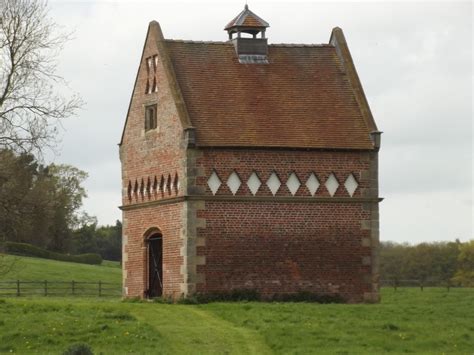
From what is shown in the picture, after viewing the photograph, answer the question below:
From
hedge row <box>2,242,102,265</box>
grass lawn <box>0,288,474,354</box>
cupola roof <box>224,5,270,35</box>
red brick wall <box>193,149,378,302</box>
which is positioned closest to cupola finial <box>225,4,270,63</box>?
cupola roof <box>224,5,270,35</box>

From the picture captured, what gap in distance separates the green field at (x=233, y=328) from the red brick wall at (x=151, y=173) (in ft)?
12.9

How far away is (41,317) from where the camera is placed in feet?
130

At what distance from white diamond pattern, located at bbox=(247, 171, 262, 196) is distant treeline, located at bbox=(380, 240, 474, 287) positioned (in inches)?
1226

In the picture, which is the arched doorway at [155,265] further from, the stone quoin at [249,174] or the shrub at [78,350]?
the shrub at [78,350]

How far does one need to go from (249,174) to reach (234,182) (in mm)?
596

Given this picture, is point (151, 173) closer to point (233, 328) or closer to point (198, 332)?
point (233, 328)

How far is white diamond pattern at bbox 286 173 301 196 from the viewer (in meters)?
47.6

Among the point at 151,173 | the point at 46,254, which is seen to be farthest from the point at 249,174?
the point at 46,254

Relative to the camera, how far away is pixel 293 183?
156 ft

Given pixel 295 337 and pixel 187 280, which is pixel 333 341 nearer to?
pixel 295 337

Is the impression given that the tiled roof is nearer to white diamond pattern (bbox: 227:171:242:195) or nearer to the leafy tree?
white diamond pattern (bbox: 227:171:242:195)

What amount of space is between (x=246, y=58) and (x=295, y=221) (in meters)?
6.76

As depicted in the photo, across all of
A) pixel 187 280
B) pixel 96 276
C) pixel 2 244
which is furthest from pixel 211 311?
pixel 96 276

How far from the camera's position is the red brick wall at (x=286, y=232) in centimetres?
4666
